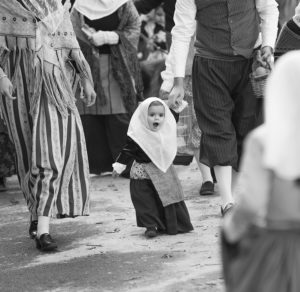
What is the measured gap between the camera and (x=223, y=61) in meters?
6.13

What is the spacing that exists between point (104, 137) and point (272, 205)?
6047 mm

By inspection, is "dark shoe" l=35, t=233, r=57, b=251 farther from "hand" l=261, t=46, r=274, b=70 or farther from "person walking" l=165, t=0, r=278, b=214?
"hand" l=261, t=46, r=274, b=70

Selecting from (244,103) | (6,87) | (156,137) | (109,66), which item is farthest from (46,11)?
(109,66)

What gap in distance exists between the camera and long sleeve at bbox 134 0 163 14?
355 inches

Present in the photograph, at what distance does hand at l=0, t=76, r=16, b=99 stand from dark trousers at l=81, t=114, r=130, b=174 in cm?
334

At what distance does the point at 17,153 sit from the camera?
6148 mm

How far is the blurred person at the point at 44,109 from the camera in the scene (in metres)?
5.93

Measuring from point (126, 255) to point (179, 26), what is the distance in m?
1.52

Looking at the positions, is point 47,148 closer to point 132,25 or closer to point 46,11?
point 46,11

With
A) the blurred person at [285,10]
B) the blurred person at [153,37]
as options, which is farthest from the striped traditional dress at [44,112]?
the blurred person at [153,37]

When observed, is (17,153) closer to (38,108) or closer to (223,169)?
(38,108)

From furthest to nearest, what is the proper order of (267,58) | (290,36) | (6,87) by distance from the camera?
→ (290,36) → (267,58) → (6,87)

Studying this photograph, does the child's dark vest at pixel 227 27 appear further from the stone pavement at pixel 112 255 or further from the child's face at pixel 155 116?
the stone pavement at pixel 112 255

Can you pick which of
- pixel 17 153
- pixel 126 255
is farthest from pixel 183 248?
pixel 17 153
